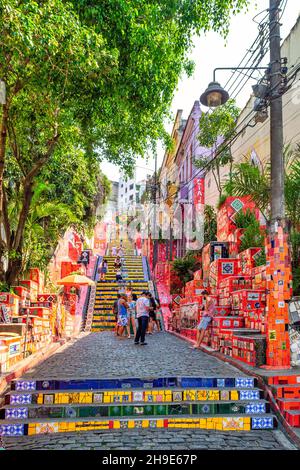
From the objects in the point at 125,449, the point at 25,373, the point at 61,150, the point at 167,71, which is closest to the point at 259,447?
the point at 125,449

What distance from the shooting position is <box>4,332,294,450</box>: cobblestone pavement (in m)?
5.75

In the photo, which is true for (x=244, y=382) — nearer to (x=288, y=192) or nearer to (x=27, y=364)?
(x=27, y=364)

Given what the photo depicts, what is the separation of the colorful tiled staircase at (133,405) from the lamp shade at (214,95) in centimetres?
579

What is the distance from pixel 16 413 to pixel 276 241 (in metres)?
5.21

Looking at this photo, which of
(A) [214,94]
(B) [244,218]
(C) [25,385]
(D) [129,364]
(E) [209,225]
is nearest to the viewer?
(C) [25,385]

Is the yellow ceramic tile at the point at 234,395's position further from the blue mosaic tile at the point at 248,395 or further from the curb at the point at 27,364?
the curb at the point at 27,364

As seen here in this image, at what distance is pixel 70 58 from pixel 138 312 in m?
7.61

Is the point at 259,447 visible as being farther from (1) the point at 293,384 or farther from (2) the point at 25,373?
(2) the point at 25,373

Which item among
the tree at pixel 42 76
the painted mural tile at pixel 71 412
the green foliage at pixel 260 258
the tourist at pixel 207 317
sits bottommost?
the painted mural tile at pixel 71 412

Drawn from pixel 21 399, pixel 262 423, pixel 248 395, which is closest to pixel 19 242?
pixel 21 399

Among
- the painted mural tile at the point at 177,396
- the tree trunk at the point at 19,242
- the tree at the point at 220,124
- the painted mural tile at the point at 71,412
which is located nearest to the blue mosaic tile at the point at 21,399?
the painted mural tile at the point at 71,412

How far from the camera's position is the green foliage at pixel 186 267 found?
22844 mm

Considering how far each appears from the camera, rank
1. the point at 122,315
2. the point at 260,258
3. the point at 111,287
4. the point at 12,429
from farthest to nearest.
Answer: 1. the point at 111,287
2. the point at 122,315
3. the point at 260,258
4. the point at 12,429

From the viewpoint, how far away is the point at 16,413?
6699mm
